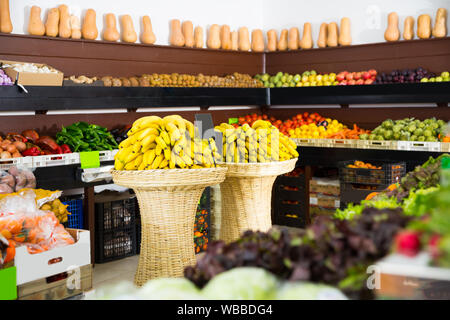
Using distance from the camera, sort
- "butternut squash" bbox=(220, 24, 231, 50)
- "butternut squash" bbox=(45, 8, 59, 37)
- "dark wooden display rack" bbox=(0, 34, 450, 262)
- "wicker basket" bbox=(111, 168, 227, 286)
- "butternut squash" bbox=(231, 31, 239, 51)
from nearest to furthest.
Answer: "wicker basket" bbox=(111, 168, 227, 286) → "dark wooden display rack" bbox=(0, 34, 450, 262) → "butternut squash" bbox=(45, 8, 59, 37) → "butternut squash" bbox=(220, 24, 231, 50) → "butternut squash" bbox=(231, 31, 239, 51)

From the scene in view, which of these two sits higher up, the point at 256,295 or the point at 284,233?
the point at 284,233

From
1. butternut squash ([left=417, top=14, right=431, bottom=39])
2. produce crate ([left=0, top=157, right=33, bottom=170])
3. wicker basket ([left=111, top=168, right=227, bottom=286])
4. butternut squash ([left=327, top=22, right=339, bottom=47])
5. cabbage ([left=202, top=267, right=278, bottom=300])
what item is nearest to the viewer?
cabbage ([left=202, top=267, right=278, bottom=300])

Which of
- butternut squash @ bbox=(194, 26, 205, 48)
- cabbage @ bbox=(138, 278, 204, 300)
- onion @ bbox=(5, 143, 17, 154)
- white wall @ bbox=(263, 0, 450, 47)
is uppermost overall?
white wall @ bbox=(263, 0, 450, 47)

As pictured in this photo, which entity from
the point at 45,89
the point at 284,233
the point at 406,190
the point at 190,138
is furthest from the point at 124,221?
the point at 284,233

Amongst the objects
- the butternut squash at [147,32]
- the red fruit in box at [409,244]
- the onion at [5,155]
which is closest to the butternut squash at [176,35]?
the butternut squash at [147,32]

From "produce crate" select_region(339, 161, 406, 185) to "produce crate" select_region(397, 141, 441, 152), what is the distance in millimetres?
179

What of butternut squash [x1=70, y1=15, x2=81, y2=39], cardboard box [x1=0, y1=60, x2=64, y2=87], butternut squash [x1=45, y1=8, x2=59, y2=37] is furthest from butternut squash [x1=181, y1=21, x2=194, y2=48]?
cardboard box [x1=0, y1=60, x2=64, y2=87]

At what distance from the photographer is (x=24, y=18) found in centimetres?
543

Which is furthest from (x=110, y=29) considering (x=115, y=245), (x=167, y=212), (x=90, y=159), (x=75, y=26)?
(x=167, y=212)

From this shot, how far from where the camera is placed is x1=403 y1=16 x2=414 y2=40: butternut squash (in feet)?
21.2

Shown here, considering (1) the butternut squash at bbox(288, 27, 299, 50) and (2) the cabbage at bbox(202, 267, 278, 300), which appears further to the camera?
Answer: (1) the butternut squash at bbox(288, 27, 299, 50)

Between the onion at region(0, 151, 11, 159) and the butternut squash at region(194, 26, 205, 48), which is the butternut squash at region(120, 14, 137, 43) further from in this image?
the onion at region(0, 151, 11, 159)
